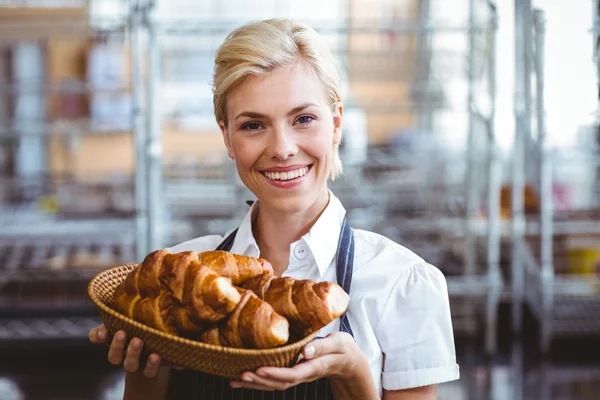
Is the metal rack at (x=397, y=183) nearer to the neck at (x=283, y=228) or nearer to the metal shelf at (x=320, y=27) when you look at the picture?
the metal shelf at (x=320, y=27)

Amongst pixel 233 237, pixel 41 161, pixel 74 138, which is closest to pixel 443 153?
pixel 74 138

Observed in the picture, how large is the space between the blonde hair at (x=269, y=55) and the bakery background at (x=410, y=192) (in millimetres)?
1928

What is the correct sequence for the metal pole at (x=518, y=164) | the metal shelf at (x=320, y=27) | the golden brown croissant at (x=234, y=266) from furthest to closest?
the metal pole at (x=518, y=164)
the metal shelf at (x=320, y=27)
the golden brown croissant at (x=234, y=266)

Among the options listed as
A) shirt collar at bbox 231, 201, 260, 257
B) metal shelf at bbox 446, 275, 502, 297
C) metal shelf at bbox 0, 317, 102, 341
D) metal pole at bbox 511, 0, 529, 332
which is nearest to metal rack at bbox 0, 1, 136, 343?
metal shelf at bbox 0, 317, 102, 341

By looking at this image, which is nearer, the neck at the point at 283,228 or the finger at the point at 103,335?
the finger at the point at 103,335

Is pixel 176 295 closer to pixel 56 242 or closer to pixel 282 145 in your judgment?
pixel 282 145

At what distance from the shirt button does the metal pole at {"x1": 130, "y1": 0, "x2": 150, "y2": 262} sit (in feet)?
6.41

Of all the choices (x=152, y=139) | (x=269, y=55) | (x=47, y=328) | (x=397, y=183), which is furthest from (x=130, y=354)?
(x=397, y=183)

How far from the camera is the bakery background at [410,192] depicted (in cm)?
303

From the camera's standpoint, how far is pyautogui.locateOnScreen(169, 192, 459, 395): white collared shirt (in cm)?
104

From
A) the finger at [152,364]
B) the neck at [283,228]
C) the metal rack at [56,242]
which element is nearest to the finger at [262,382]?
the finger at [152,364]

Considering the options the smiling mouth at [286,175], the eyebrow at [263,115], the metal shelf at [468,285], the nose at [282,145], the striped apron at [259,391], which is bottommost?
the metal shelf at [468,285]

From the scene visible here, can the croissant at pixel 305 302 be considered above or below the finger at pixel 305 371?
above

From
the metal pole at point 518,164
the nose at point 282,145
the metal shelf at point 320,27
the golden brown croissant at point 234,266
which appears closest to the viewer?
the golden brown croissant at point 234,266
